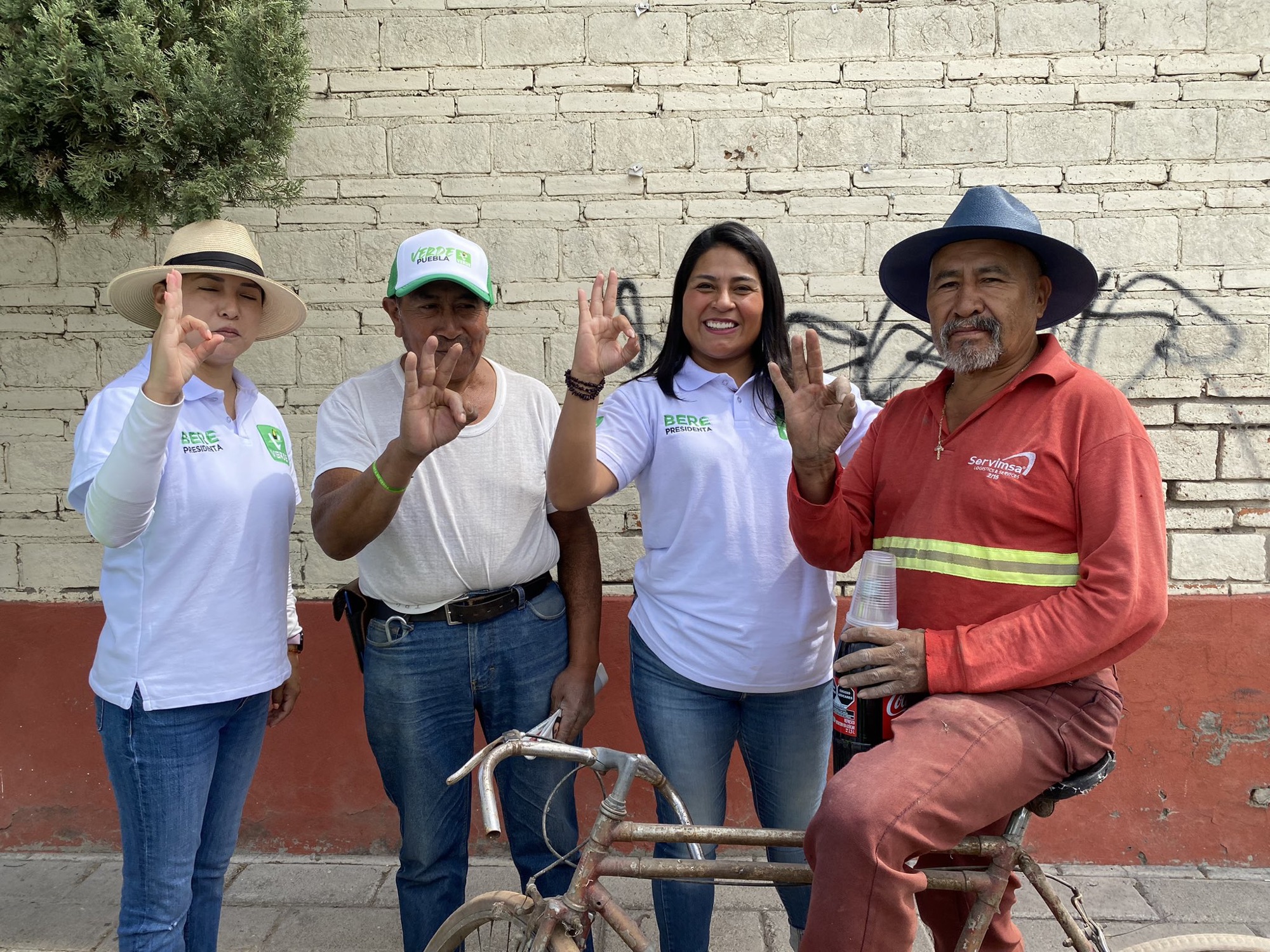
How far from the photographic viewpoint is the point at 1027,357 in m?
2.04

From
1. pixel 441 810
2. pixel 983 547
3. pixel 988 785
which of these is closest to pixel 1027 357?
pixel 983 547

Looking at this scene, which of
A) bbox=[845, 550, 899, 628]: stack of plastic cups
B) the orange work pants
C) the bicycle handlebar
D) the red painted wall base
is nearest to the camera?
the orange work pants

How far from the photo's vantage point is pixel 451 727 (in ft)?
8.09

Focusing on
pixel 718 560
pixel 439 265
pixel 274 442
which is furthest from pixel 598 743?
pixel 439 265

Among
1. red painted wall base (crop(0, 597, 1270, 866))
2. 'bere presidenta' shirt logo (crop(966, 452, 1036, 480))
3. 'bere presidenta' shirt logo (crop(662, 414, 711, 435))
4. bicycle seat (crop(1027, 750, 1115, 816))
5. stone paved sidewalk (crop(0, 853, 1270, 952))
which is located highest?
'bere presidenta' shirt logo (crop(662, 414, 711, 435))

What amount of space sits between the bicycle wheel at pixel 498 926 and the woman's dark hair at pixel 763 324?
4.11 feet

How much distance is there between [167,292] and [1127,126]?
3358 millimetres

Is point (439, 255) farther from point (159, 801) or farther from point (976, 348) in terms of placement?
point (159, 801)

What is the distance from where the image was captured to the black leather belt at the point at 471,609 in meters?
2.40

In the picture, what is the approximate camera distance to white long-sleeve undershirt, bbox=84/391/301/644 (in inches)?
76.0

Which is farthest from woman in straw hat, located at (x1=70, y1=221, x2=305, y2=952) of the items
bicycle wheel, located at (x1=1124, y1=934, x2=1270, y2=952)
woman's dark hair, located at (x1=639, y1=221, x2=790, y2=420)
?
bicycle wheel, located at (x1=1124, y1=934, x2=1270, y2=952)

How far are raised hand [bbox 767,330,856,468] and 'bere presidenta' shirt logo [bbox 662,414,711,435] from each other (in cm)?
30

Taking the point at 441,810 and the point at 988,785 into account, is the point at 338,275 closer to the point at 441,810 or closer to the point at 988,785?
the point at 441,810

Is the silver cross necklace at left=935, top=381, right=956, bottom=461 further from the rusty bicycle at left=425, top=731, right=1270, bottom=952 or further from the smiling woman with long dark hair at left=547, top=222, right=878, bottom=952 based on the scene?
the rusty bicycle at left=425, top=731, right=1270, bottom=952
